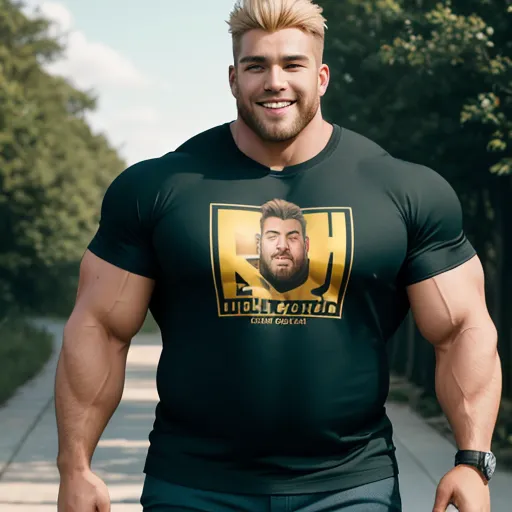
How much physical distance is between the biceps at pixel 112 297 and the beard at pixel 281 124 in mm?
512

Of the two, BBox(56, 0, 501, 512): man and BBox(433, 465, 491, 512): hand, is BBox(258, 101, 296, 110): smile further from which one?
BBox(433, 465, 491, 512): hand

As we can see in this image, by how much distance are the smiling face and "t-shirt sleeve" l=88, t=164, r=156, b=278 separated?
1.21 feet

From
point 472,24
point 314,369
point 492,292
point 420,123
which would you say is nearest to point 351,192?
point 314,369

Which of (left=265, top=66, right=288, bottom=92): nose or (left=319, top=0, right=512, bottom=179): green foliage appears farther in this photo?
(left=319, top=0, right=512, bottom=179): green foliage

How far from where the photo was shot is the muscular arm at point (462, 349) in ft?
12.9

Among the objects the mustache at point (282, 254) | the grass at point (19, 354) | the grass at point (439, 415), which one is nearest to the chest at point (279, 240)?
the mustache at point (282, 254)

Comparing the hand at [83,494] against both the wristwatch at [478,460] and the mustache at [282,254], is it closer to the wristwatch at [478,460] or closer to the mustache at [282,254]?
the mustache at [282,254]

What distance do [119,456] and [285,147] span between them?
33.3 ft

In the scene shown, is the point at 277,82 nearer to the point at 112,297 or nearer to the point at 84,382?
the point at 112,297

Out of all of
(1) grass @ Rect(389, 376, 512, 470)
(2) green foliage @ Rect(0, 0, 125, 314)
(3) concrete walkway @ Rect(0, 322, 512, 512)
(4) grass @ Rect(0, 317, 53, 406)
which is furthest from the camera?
(2) green foliage @ Rect(0, 0, 125, 314)

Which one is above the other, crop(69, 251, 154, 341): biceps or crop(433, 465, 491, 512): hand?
crop(69, 251, 154, 341): biceps

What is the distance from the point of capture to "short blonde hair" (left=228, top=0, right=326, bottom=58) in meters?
3.88

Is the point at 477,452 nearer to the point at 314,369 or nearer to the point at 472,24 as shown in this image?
the point at 314,369

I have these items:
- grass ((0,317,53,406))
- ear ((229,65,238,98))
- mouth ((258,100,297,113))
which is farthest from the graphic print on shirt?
grass ((0,317,53,406))
